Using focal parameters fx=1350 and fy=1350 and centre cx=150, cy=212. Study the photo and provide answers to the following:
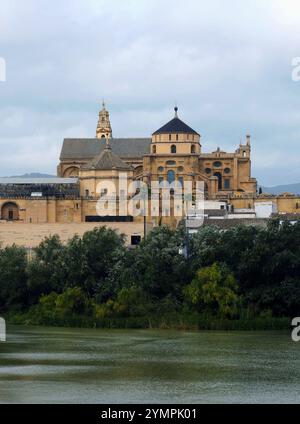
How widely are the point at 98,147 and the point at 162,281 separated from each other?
49037mm

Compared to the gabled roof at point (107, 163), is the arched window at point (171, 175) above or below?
below

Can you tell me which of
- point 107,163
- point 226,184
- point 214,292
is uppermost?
point 107,163

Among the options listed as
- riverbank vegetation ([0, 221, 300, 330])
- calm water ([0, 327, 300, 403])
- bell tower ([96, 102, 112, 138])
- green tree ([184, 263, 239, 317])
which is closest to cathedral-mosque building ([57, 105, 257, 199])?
bell tower ([96, 102, 112, 138])

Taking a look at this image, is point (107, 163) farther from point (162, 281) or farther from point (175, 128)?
point (162, 281)

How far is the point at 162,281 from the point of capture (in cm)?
6500

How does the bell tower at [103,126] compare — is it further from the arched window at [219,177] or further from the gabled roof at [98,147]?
the arched window at [219,177]

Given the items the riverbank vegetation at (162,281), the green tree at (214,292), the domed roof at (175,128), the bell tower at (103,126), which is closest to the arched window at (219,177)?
the domed roof at (175,128)

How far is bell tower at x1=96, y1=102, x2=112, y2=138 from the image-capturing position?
411 feet

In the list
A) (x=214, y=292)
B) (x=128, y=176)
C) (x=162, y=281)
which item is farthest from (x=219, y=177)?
(x=214, y=292)

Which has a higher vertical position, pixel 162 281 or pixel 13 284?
pixel 162 281

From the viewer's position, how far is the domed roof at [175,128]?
4190 inches

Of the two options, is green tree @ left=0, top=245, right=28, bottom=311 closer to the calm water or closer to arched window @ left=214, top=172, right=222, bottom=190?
the calm water

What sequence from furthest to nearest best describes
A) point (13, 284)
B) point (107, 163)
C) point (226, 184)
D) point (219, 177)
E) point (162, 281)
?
point (226, 184)
point (219, 177)
point (107, 163)
point (13, 284)
point (162, 281)
